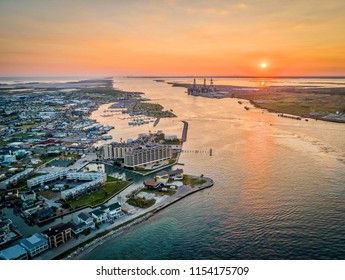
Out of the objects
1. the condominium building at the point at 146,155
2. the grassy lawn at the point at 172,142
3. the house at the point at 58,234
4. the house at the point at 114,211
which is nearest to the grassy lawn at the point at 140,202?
the house at the point at 114,211

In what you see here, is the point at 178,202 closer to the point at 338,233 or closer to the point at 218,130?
the point at 338,233

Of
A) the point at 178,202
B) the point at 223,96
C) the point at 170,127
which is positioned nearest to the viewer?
the point at 178,202

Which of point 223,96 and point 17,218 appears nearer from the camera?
point 17,218

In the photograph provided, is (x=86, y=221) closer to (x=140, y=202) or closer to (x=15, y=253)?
(x=15, y=253)

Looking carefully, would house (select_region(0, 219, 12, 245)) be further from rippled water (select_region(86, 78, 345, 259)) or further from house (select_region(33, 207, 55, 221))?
rippled water (select_region(86, 78, 345, 259))

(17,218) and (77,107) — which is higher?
(77,107)

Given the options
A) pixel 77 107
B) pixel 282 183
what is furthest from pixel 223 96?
pixel 282 183

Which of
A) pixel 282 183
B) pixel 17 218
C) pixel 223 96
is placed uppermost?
pixel 223 96
